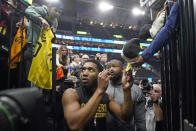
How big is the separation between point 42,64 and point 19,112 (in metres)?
2.29

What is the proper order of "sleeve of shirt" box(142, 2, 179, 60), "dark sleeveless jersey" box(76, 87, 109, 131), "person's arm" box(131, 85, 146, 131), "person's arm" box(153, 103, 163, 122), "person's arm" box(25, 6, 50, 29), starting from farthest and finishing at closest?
"person's arm" box(153, 103, 163, 122) → "person's arm" box(131, 85, 146, 131) → "person's arm" box(25, 6, 50, 29) → "dark sleeveless jersey" box(76, 87, 109, 131) → "sleeve of shirt" box(142, 2, 179, 60)

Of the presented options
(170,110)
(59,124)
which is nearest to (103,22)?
(59,124)

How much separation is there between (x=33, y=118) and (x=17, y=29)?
2.42 metres

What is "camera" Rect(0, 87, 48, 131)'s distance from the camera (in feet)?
1.91

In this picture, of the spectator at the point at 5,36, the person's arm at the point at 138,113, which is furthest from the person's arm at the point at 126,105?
the spectator at the point at 5,36

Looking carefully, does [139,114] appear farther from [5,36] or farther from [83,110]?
[5,36]

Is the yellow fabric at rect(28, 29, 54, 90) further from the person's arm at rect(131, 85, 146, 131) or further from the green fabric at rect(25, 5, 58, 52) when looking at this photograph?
the person's arm at rect(131, 85, 146, 131)

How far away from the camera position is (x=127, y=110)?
7.92 feet

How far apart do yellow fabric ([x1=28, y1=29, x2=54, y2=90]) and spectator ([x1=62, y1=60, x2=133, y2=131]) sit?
59 centimetres

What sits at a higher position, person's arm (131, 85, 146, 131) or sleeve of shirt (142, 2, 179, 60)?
sleeve of shirt (142, 2, 179, 60)

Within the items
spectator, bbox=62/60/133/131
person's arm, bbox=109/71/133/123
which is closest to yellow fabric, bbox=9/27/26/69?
spectator, bbox=62/60/133/131

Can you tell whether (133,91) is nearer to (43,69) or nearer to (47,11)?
(43,69)

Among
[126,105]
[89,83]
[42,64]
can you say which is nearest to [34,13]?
[42,64]

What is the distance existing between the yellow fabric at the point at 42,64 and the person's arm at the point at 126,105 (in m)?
1.10
